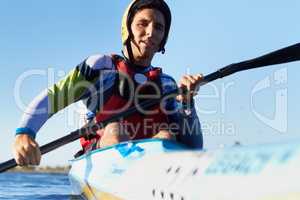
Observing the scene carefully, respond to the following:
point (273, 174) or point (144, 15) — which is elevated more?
point (144, 15)

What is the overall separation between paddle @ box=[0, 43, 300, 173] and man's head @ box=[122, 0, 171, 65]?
59 cm

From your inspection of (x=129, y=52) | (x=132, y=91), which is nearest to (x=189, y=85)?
(x=132, y=91)

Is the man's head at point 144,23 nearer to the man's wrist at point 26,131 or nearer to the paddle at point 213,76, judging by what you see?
the paddle at point 213,76

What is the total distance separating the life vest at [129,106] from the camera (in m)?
3.73

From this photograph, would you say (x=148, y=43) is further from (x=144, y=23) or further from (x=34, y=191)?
(x=34, y=191)

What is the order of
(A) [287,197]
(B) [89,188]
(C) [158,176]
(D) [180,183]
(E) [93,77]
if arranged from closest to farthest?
(A) [287,197], (D) [180,183], (C) [158,176], (B) [89,188], (E) [93,77]

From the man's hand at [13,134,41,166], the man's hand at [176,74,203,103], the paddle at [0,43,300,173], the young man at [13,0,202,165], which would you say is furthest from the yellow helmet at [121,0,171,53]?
the man's hand at [13,134,41,166]

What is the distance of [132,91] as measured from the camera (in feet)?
12.5

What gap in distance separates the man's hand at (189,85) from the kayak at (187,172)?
0.61m

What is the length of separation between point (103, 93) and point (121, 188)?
1.21m

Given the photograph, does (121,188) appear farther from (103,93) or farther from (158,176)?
(103,93)

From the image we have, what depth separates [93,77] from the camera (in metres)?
3.78

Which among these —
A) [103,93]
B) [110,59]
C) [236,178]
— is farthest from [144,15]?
[236,178]

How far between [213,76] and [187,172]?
4.77 ft
